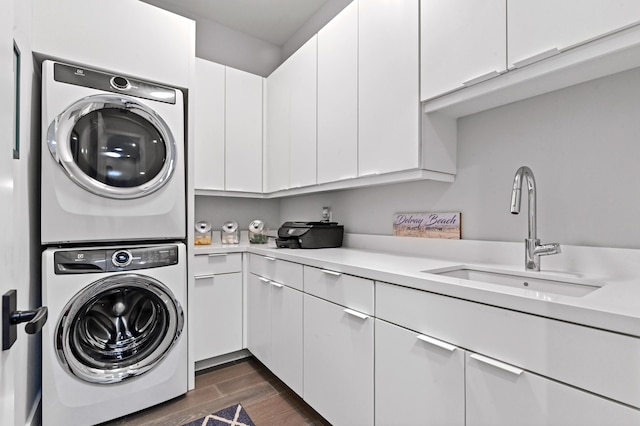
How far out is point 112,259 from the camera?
5.61 ft

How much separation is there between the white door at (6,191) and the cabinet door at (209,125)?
181 cm

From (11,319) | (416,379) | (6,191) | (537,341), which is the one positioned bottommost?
(416,379)

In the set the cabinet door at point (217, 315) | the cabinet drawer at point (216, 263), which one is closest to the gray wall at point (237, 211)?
the cabinet drawer at point (216, 263)

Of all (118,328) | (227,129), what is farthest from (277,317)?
(227,129)

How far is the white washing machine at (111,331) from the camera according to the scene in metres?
1.57

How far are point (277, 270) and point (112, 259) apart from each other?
2.94 feet

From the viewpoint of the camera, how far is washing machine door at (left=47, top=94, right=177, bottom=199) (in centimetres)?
162

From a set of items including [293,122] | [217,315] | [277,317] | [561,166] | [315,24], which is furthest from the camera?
[315,24]

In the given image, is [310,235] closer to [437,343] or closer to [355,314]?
[355,314]

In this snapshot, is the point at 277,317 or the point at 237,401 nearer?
the point at 237,401

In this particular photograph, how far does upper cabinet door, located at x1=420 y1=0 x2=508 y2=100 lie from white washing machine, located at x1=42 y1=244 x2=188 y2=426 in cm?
167

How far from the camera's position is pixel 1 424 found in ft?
1.94

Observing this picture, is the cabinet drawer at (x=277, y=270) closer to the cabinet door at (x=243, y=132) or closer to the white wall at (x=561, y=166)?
the cabinet door at (x=243, y=132)

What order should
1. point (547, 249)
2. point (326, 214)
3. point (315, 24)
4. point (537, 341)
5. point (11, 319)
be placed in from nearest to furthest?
point (11, 319)
point (537, 341)
point (547, 249)
point (326, 214)
point (315, 24)
